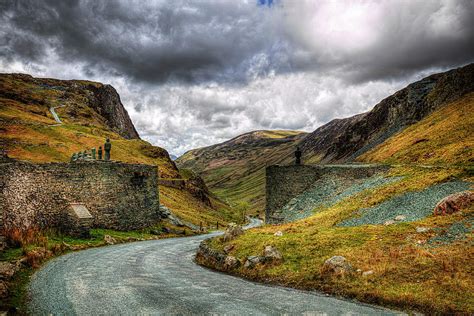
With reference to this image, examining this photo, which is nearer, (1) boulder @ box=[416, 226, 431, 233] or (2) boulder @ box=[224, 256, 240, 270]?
(1) boulder @ box=[416, 226, 431, 233]

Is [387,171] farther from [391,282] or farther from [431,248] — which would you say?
[391,282]

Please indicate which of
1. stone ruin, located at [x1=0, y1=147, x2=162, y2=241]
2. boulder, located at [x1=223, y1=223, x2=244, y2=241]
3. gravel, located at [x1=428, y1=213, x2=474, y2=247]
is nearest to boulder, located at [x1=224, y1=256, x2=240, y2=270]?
boulder, located at [x1=223, y1=223, x2=244, y2=241]

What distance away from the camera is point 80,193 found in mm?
38656

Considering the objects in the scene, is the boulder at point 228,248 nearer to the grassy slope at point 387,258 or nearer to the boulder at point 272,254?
the grassy slope at point 387,258

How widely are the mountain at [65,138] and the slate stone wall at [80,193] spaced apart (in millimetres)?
8616

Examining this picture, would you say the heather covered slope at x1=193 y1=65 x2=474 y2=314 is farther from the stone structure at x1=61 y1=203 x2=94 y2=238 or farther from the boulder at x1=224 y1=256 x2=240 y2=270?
the stone structure at x1=61 y1=203 x2=94 y2=238

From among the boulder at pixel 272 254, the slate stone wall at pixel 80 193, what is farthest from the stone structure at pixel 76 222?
the boulder at pixel 272 254

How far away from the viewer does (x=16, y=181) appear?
2989 centimetres

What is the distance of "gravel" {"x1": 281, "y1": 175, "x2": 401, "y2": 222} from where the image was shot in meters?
38.8

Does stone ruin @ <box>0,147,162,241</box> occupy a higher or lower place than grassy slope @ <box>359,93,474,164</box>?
lower

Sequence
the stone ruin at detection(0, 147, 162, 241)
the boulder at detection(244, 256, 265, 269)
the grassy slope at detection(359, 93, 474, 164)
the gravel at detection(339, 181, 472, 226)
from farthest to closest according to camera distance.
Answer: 1. the grassy slope at detection(359, 93, 474, 164)
2. the stone ruin at detection(0, 147, 162, 241)
3. the gravel at detection(339, 181, 472, 226)
4. the boulder at detection(244, 256, 265, 269)

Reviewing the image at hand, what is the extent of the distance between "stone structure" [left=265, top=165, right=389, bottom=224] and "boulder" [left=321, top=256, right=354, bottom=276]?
90.5ft

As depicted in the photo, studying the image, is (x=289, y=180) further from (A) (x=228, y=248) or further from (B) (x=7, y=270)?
(B) (x=7, y=270)

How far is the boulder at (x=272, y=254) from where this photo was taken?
1964 centimetres
